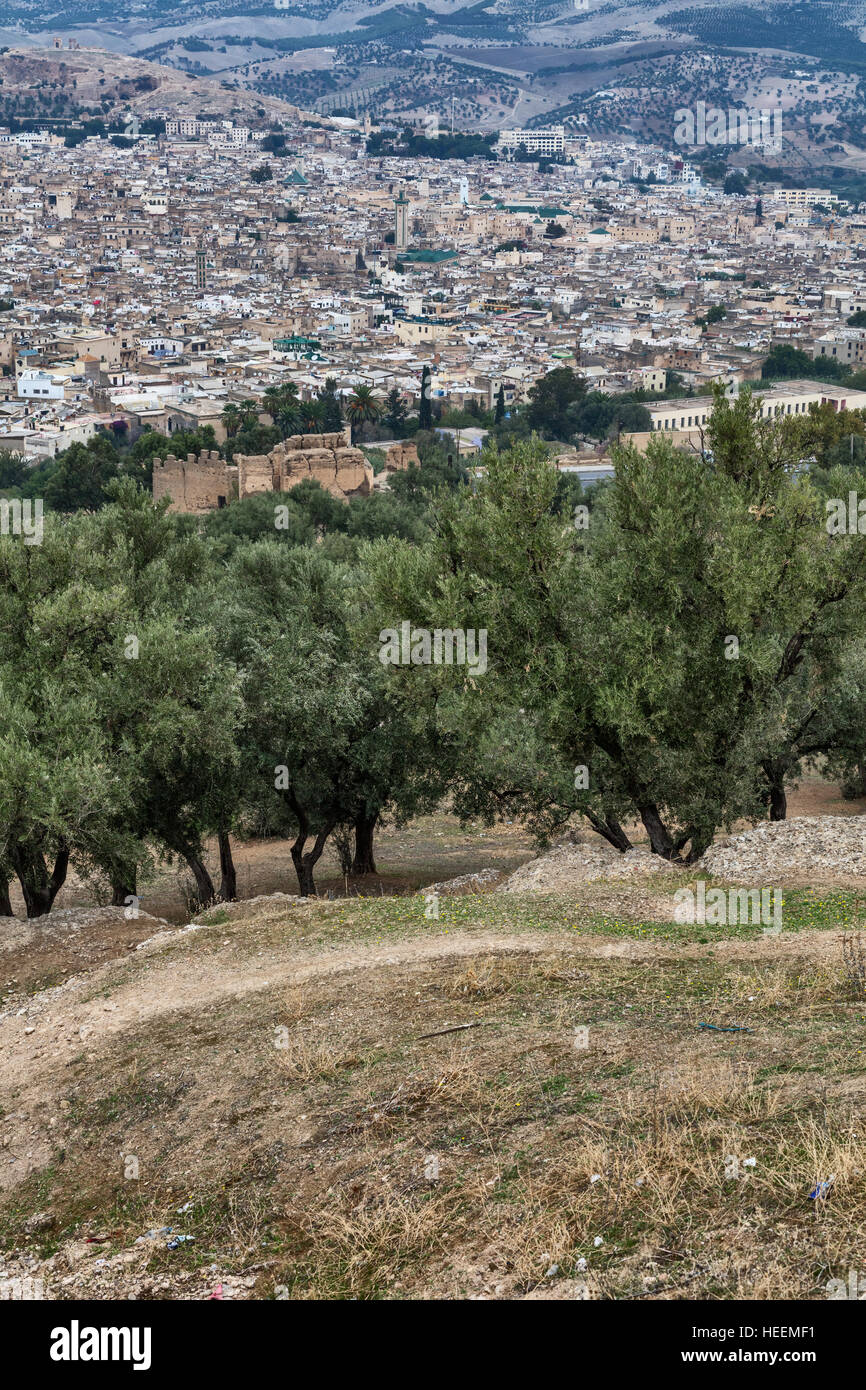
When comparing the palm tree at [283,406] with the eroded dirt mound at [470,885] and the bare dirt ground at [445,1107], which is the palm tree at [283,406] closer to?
the eroded dirt mound at [470,885]

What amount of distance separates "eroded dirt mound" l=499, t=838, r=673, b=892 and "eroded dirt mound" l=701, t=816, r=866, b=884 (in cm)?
55

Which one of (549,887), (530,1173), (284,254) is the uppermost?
(530,1173)

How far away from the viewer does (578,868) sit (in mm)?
12789

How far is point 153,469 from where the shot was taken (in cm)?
4869

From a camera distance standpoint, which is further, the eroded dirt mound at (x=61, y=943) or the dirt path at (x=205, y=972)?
the eroded dirt mound at (x=61, y=943)

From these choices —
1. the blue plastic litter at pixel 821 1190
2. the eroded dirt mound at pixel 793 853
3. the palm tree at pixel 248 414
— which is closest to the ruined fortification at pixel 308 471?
the palm tree at pixel 248 414

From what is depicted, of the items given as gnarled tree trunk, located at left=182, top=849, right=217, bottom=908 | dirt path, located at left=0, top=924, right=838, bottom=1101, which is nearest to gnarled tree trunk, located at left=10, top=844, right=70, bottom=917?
gnarled tree trunk, located at left=182, top=849, right=217, bottom=908

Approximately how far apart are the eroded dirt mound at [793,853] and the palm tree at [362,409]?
199ft

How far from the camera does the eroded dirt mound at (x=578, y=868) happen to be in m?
12.4

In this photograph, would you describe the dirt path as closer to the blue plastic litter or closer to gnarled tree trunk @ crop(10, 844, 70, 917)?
gnarled tree trunk @ crop(10, 844, 70, 917)

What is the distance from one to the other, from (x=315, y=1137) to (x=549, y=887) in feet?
16.8

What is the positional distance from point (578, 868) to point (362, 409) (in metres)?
61.2
